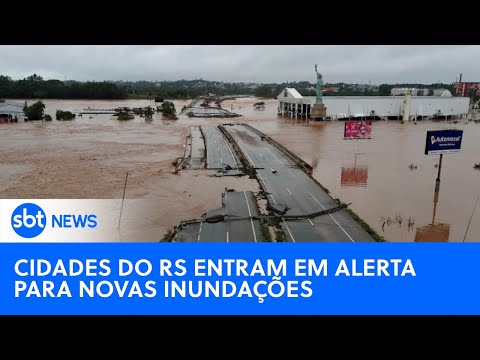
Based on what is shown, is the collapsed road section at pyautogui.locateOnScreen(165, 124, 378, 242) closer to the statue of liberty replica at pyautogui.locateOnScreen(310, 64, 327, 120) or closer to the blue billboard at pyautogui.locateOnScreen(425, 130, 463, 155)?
the blue billboard at pyautogui.locateOnScreen(425, 130, 463, 155)

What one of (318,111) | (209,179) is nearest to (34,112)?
(318,111)

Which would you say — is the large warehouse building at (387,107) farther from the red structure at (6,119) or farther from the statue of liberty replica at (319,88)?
the red structure at (6,119)

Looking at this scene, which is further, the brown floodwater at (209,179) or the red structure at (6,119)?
the red structure at (6,119)

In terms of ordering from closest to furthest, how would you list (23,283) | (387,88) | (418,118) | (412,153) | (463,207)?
(23,283) < (463,207) < (412,153) < (418,118) < (387,88)

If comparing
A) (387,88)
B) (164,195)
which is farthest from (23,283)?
(387,88)

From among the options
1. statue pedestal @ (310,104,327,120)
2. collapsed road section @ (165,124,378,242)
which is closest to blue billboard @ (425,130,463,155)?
collapsed road section @ (165,124,378,242)

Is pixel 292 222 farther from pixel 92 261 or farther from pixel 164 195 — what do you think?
pixel 92 261

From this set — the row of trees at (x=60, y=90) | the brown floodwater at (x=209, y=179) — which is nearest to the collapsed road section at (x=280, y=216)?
the brown floodwater at (x=209, y=179)
